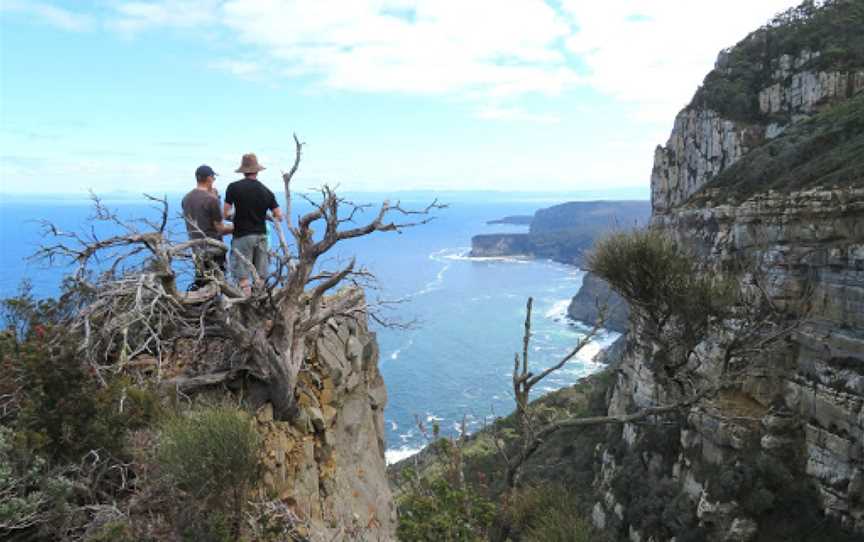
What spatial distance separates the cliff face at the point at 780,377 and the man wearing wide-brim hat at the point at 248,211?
24.5ft

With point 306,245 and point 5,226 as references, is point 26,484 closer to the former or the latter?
point 306,245

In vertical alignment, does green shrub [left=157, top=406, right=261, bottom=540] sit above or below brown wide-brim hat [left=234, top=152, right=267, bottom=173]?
below

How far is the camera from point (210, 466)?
4590 mm

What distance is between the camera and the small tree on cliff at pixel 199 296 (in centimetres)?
578

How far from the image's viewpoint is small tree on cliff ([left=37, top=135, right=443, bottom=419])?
578cm

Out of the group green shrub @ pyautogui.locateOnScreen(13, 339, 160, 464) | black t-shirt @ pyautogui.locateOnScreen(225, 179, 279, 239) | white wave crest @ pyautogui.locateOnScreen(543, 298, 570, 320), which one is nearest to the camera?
green shrub @ pyautogui.locateOnScreen(13, 339, 160, 464)

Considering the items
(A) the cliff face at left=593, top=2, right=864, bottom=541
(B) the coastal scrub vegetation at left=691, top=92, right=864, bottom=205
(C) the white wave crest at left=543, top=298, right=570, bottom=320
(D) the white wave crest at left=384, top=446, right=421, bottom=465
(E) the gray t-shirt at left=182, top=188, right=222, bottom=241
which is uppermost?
(B) the coastal scrub vegetation at left=691, top=92, right=864, bottom=205

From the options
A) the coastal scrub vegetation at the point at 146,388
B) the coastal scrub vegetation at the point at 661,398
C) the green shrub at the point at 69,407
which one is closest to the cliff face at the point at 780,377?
the coastal scrub vegetation at the point at 661,398

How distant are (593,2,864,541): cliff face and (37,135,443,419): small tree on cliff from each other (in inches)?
274

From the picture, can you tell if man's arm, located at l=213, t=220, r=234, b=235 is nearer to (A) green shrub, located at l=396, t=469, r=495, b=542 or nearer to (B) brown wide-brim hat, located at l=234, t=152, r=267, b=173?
(B) brown wide-brim hat, located at l=234, t=152, r=267, b=173

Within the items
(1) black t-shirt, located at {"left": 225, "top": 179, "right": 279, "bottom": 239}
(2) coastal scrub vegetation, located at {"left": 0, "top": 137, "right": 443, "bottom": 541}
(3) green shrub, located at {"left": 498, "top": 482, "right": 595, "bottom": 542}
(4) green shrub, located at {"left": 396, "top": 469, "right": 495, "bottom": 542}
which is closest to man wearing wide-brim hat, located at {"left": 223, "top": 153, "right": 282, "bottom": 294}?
(1) black t-shirt, located at {"left": 225, "top": 179, "right": 279, "bottom": 239}

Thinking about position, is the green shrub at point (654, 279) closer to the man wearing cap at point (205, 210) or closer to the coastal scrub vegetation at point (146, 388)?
the coastal scrub vegetation at point (146, 388)

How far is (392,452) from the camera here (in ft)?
160

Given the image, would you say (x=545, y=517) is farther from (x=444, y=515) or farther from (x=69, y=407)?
(x=69, y=407)
